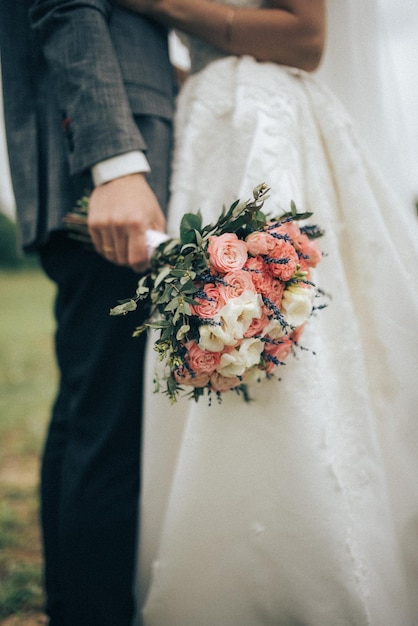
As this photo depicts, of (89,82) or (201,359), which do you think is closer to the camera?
(201,359)

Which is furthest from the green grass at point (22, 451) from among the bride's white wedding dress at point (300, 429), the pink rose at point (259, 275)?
the pink rose at point (259, 275)

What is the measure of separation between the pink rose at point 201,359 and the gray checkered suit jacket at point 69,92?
50cm

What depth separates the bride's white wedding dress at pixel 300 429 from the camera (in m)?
1.06

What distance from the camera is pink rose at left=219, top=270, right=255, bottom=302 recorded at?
856 mm

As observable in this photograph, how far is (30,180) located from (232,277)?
661 mm

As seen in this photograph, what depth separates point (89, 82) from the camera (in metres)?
1.07

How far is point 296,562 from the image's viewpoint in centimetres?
107

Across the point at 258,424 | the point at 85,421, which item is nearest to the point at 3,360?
the point at 85,421

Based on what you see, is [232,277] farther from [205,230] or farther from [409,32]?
[409,32]

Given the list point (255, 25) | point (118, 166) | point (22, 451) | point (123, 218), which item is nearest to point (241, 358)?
point (123, 218)

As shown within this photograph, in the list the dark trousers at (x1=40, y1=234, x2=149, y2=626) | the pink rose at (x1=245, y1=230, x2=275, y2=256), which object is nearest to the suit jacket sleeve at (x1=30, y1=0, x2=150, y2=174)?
the dark trousers at (x1=40, y1=234, x2=149, y2=626)

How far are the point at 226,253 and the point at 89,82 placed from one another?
543 mm

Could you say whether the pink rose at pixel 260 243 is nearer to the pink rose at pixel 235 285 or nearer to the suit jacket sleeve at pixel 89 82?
the pink rose at pixel 235 285

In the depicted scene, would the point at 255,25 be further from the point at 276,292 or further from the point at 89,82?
the point at 276,292
